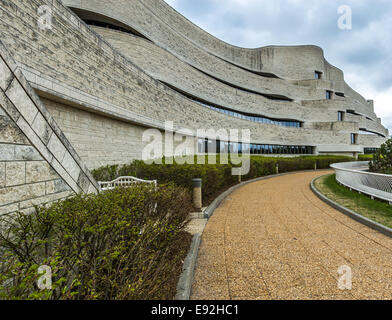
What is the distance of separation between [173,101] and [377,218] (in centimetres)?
1196

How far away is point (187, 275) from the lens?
2.77 m

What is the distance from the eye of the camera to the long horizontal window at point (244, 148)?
60.3 feet

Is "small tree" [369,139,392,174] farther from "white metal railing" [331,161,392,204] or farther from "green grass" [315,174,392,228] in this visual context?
"green grass" [315,174,392,228]

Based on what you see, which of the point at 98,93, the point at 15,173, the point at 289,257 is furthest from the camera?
the point at 98,93

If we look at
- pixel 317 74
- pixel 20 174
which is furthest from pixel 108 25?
pixel 317 74

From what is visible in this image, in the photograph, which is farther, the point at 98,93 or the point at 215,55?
the point at 215,55

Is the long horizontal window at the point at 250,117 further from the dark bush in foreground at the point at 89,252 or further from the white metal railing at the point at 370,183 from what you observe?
the dark bush in foreground at the point at 89,252

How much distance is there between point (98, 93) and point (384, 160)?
603 inches

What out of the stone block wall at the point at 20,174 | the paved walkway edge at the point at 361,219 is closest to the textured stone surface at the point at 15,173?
the stone block wall at the point at 20,174

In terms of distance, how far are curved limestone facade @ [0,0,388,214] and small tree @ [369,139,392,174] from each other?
A: 39.6 feet

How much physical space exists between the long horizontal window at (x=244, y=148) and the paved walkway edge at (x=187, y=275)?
13820 millimetres

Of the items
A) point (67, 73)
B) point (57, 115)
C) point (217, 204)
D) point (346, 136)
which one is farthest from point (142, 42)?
point (346, 136)

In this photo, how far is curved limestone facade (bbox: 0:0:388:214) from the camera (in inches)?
95.7

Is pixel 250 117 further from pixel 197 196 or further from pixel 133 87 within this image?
pixel 197 196
